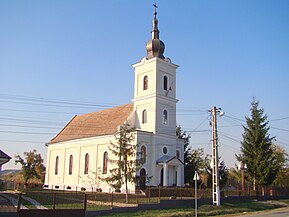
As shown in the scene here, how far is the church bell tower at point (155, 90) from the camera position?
130 feet

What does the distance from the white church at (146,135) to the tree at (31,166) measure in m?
9.27

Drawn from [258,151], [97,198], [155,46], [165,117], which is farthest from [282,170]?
[97,198]

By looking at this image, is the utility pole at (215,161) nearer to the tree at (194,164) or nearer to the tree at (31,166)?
the tree at (194,164)

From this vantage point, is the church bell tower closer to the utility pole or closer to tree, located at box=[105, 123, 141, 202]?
tree, located at box=[105, 123, 141, 202]

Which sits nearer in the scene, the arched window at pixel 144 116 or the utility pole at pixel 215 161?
the utility pole at pixel 215 161

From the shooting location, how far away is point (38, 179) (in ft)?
185

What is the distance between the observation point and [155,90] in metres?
39.7

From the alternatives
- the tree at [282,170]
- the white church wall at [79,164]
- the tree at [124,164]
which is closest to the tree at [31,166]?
the white church wall at [79,164]

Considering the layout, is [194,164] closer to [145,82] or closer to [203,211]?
[145,82]

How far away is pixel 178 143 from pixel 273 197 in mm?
12476

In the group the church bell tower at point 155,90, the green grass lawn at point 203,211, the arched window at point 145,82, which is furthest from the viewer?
the arched window at point 145,82

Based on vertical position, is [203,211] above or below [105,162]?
below

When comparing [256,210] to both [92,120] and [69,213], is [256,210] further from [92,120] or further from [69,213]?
[92,120]

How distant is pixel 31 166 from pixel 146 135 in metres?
25.3
